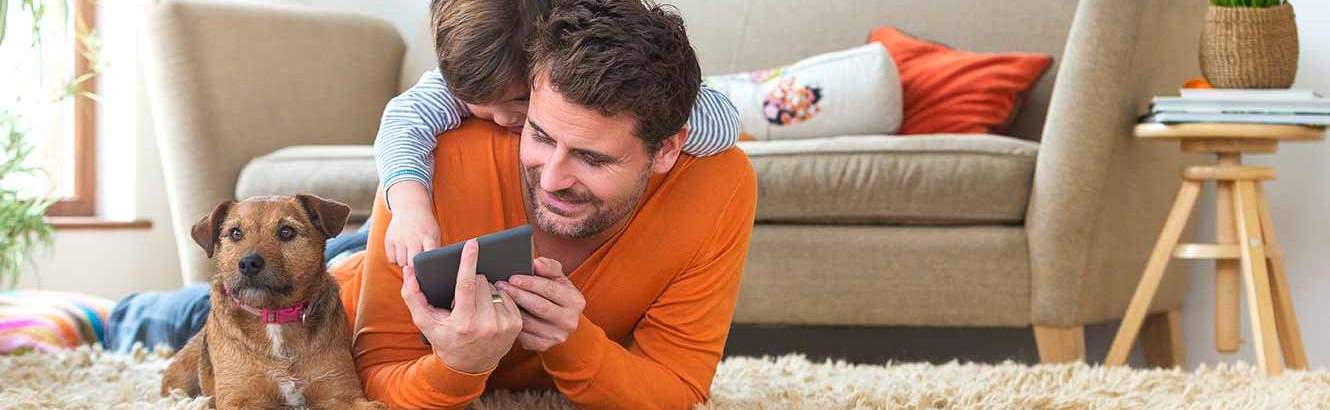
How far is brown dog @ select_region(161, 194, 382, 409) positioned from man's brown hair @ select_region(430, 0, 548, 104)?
24 centimetres

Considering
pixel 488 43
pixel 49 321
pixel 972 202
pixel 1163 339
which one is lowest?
pixel 49 321

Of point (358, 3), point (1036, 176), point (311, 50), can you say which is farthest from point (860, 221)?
point (358, 3)

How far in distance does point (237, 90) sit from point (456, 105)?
168cm

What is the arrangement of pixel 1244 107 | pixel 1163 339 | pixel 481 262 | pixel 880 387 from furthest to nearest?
1. pixel 1163 339
2. pixel 1244 107
3. pixel 880 387
4. pixel 481 262

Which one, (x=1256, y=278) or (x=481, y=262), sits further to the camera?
(x=1256, y=278)

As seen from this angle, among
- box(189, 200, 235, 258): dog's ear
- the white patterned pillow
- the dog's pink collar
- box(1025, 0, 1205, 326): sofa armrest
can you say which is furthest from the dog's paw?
the white patterned pillow

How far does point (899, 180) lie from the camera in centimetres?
252

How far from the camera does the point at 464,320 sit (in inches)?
53.9

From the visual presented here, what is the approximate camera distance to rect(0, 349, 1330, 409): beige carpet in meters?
1.87

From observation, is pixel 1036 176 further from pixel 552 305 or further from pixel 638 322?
pixel 552 305

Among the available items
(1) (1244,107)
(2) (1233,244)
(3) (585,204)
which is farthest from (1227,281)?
(3) (585,204)

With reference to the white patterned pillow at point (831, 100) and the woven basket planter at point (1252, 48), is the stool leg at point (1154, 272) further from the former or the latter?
the white patterned pillow at point (831, 100)

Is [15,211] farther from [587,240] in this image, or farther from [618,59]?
[618,59]


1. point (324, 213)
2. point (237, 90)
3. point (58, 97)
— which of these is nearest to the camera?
point (324, 213)
